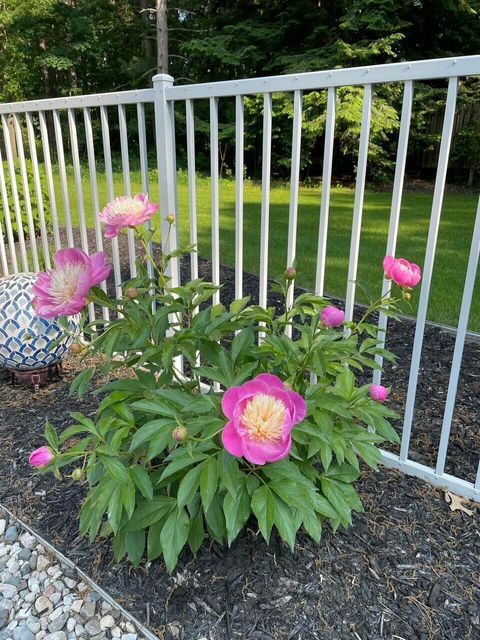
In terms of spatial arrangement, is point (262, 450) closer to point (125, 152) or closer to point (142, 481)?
point (142, 481)

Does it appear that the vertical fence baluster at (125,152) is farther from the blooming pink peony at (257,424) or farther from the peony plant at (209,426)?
the blooming pink peony at (257,424)

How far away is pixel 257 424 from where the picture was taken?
117 centimetres

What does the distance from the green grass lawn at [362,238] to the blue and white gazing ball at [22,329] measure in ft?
7.95

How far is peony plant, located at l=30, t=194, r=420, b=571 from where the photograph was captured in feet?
4.30

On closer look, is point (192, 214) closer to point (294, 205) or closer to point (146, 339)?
point (294, 205)

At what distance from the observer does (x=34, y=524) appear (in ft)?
6.57

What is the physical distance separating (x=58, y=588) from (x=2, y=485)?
0.67m

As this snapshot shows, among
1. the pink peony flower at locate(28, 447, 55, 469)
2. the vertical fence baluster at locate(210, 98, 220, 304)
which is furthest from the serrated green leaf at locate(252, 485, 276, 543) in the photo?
the vertical fence baluster at locate(210, 98, 220, 304)

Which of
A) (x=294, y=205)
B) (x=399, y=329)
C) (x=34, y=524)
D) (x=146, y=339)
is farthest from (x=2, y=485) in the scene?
(x=399, y=329)

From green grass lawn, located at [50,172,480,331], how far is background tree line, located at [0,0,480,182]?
2.06 m

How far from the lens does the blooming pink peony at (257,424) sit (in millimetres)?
1163

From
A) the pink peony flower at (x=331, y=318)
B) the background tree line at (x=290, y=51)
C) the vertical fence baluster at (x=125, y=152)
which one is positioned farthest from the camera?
the background tree line at (x=290, y=51)

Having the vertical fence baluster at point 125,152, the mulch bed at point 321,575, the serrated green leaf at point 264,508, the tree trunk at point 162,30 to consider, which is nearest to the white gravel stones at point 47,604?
the mulch bed at point 321,575

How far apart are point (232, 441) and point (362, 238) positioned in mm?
5730
